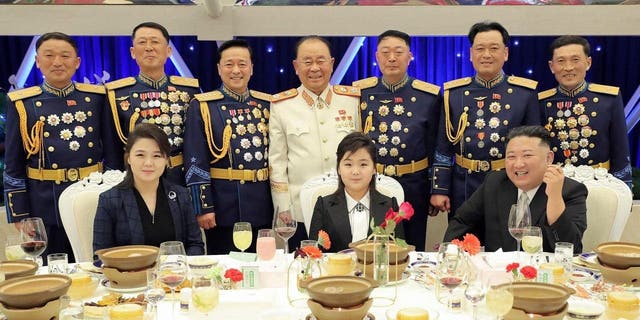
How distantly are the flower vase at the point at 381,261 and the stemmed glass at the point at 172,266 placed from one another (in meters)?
0.58

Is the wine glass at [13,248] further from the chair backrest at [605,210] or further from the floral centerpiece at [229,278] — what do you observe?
the chair backrest at [605,210]

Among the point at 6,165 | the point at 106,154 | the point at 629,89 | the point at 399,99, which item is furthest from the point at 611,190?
the point at 629,89

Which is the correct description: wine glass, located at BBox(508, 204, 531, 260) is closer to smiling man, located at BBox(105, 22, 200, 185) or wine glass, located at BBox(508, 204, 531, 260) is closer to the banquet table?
the banquet table

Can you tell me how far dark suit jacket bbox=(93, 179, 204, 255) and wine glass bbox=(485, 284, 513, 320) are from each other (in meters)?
1.52

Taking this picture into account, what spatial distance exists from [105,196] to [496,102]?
2.10 metres

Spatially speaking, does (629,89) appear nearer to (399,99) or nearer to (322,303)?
(399,99)

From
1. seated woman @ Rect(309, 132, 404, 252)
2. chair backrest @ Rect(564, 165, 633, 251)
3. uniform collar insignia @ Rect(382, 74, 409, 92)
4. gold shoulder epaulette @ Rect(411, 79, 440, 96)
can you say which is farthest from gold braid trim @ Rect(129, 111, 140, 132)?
chair backrest @ Rect(564, 165, 633, 251)

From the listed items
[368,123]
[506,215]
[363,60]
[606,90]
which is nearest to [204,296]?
[506,215]

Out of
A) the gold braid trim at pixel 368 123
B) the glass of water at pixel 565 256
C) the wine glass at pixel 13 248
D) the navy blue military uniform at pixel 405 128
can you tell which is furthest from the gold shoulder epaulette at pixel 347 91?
the wine glass at pixel 13 248

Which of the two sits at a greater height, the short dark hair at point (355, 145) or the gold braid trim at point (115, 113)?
the gold braid trim at point (115, 113)

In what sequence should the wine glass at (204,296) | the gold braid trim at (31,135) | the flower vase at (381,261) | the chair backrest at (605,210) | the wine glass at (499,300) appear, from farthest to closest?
the gold braid trim at (31,135) → the chair backrest at (605,210) → the flower vase at (381,261) → the wine glass at (204,296) → the wine glass at (499,300)

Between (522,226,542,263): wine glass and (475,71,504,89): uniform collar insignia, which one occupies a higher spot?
(475,71,504,89): uniform collar insignia

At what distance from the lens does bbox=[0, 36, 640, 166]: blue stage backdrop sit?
224 inches

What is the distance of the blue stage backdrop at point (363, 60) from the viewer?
5.69 metres
